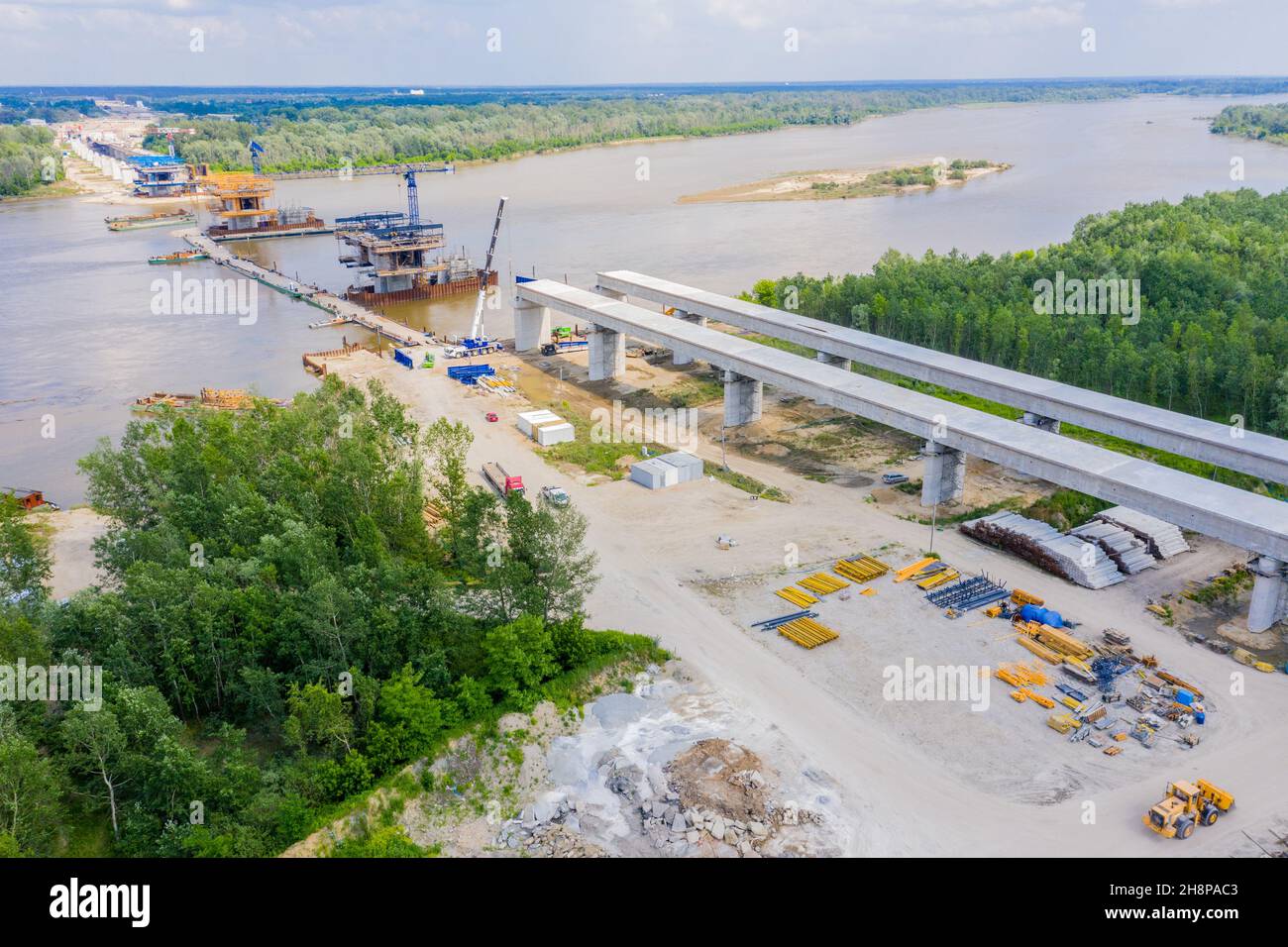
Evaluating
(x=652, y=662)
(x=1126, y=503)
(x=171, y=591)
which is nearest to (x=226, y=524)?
(x=171, y=591)

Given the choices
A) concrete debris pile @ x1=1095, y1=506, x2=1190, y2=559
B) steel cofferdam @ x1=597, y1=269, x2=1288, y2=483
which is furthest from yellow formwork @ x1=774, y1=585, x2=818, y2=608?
steel cofferdam @ x1=597, y1=269, x2=1288, y2=483

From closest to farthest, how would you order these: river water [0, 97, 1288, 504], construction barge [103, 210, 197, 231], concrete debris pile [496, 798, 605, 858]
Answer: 1. concrete debris pile [496, 798, 605, 858]
2. river water [0, 97, 1288, 504]
3. construction barge [103, 210, 197, 231]

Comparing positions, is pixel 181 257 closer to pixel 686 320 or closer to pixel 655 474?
pixel 686 320

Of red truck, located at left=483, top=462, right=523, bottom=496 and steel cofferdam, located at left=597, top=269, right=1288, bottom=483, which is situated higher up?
steel cofferdam, located at left=597, top=269, right=1288, bottom=483

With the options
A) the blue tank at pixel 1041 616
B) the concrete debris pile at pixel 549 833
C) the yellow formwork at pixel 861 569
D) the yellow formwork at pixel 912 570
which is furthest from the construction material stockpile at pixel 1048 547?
the concrete debris pile at pixel 549 833

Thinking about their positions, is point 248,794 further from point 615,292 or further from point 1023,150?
point 1023,150

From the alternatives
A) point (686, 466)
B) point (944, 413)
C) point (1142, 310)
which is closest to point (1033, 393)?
point (944, 413)

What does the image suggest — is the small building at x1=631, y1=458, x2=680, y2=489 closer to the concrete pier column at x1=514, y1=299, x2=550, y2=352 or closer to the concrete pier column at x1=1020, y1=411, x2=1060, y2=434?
the concrete pier column at x1=1020, y1=411, x2=1060, y2=434
